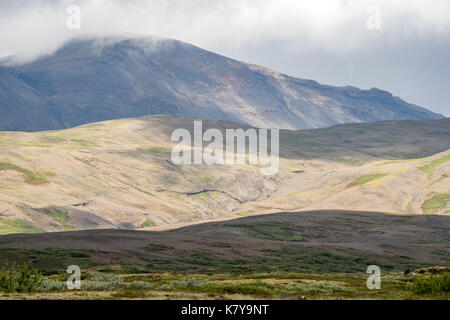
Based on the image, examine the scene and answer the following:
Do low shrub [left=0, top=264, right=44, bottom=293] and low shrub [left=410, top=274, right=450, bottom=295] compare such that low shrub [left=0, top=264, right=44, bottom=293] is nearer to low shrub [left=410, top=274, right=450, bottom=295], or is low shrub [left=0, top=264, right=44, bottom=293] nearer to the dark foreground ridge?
low shrub [left=410, top=274, right=450, bottom=295]

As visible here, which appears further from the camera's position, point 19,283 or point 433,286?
point 19,283

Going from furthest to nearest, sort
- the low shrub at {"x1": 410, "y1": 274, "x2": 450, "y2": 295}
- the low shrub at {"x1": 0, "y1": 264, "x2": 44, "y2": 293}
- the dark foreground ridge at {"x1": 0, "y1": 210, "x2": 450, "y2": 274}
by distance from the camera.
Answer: the dark foreground ridge at {"x1": 0, "y1": 210, "x2": 450, "y2": 274} → the low shrub at {"x1": 0, "y1": 264, "x2": 44, "y2": 293} → the low shrub at {"x1": 410, "y1": 274, "x2": 450, "y2": 295}

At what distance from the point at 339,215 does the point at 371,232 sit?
29.2m

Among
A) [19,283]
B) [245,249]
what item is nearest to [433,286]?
[19,283]

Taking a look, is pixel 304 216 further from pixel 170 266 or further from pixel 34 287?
pixel 34 287

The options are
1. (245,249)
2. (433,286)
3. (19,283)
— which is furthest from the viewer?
(245,249)

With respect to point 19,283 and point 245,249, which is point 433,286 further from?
point 245,249

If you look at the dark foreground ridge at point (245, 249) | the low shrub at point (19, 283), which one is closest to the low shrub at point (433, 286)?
the low shrub at point (19, 283)

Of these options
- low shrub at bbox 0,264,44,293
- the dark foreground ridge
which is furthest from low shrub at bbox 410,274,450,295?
the dark foreground ridge

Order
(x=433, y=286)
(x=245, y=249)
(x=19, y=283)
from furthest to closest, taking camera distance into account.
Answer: (x=245, y=249), (x=19, y=283), (x=433, y=286)

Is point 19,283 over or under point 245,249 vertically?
over

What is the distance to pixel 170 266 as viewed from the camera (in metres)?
73.1

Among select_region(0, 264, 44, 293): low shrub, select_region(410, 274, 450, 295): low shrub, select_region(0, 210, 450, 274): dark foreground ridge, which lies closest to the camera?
select_region(410, 274, 450, 295): low shrub

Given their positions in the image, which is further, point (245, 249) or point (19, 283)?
point (245, 249)
